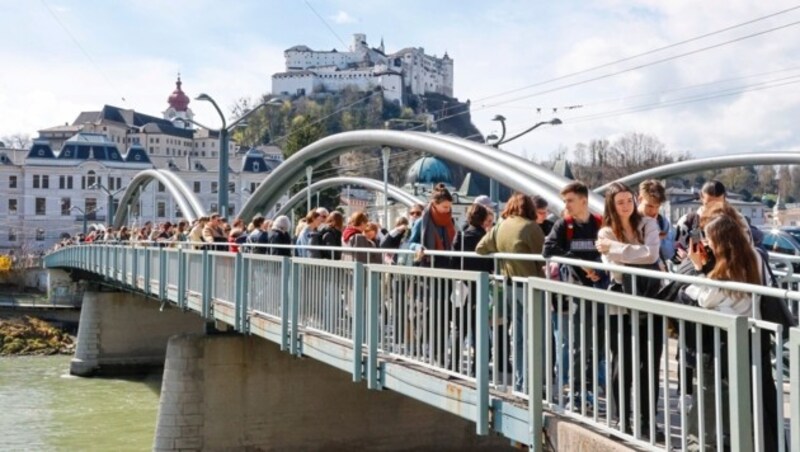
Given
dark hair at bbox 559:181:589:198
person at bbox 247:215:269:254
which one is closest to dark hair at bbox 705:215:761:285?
dark hair at bbox 559:181:589:198

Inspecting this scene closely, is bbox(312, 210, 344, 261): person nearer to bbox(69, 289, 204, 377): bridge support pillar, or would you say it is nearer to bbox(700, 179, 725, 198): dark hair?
bbox(700, 179, 725, 198): dark hair

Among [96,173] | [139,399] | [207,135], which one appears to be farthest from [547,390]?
[207,135]

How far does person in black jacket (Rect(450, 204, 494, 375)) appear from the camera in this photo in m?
7.12

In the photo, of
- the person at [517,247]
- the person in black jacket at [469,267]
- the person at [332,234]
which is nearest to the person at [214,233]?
the person at [332,234]

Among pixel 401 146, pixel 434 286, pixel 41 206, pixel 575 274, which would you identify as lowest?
pixel 434 286

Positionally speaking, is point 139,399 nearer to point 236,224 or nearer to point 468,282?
point 236,224

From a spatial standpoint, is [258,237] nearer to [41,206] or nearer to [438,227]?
[438,227]

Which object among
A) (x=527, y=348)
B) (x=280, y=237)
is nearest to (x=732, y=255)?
(x=527, y=348)

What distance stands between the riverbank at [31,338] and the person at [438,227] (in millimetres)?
38749

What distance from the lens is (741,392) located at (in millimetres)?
4141

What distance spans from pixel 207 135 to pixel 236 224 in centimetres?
12376

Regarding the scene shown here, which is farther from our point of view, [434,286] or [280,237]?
[280,237]

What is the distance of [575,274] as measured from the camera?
242 inches

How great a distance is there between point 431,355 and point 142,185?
47.0 m
